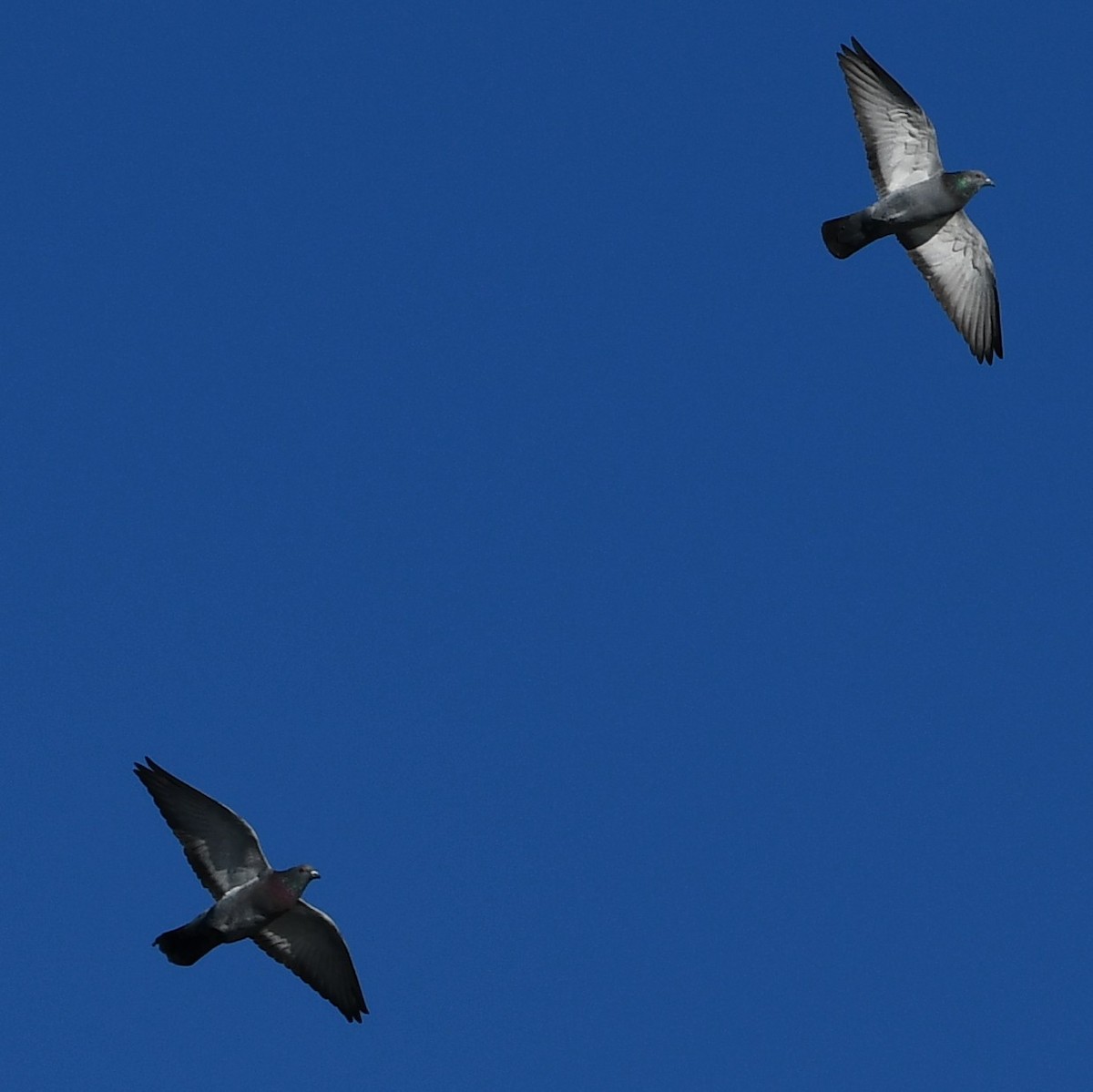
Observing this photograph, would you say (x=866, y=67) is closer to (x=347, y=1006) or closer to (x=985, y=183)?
(x=985, y=183)

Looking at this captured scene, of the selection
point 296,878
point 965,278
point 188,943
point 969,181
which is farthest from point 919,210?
point 188,943

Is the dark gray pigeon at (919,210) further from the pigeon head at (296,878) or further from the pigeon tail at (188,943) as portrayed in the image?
the pigeon tail at (188,943)

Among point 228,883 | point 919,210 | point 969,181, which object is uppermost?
point 969,181

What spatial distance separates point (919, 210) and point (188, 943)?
13.5 m

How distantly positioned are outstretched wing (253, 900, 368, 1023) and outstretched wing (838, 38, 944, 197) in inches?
488

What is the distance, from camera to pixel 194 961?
23.4m

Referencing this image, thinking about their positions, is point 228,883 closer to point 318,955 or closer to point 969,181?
point 318,955

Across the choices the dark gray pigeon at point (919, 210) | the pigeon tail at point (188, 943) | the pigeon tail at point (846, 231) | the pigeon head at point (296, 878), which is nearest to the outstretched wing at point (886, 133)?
the dark gray pigeon at point (919, 210)

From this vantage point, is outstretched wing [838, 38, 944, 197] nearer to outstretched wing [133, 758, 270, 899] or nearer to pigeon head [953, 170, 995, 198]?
pigeon head [953, 170, 995, 198]

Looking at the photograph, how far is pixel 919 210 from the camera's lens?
2622 centimetres

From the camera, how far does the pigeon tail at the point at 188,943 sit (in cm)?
2305

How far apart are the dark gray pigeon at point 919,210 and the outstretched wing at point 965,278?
1 centimetres

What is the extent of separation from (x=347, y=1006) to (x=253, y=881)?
7.58 feet

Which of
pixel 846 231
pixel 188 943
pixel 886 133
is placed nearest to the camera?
pixel 188 943
